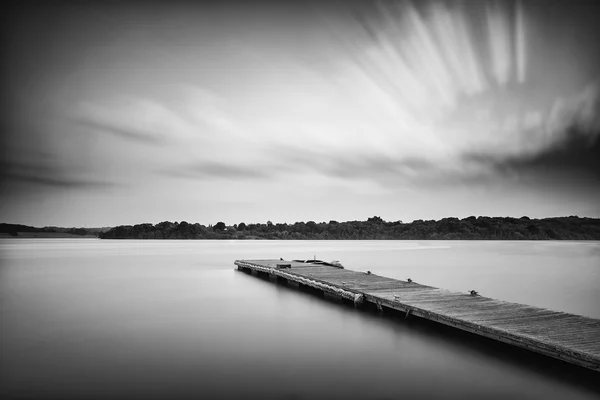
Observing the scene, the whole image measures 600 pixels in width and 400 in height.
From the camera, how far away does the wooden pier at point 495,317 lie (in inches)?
297

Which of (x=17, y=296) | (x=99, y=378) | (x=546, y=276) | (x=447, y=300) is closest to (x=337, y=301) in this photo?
(x=447, y=300)

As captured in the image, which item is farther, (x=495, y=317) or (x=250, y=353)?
(x=250, y=353)

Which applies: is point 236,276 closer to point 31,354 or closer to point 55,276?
point 55,276

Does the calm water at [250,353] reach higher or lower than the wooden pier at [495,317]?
lower

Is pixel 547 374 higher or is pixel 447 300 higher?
pixel 447 300

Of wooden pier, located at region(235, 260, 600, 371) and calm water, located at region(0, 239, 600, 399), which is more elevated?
wooden pier, located at region(235, 260, 600, 371)

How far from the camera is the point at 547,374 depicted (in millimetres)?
8250

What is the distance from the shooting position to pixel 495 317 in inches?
392

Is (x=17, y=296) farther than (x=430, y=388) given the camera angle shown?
Yes

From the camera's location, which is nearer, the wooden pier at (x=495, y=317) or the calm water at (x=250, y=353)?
the wooden pier at (x=495, y=317)

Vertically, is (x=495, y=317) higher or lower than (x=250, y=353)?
higher

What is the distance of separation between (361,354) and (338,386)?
2334mm

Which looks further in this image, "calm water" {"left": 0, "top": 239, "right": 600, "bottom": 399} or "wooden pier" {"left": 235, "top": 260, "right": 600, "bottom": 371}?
"calm water" {"left": 0, "top": 239, "right": 600, "bottom": 399}

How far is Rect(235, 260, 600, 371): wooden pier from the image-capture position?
7551 millimetres
